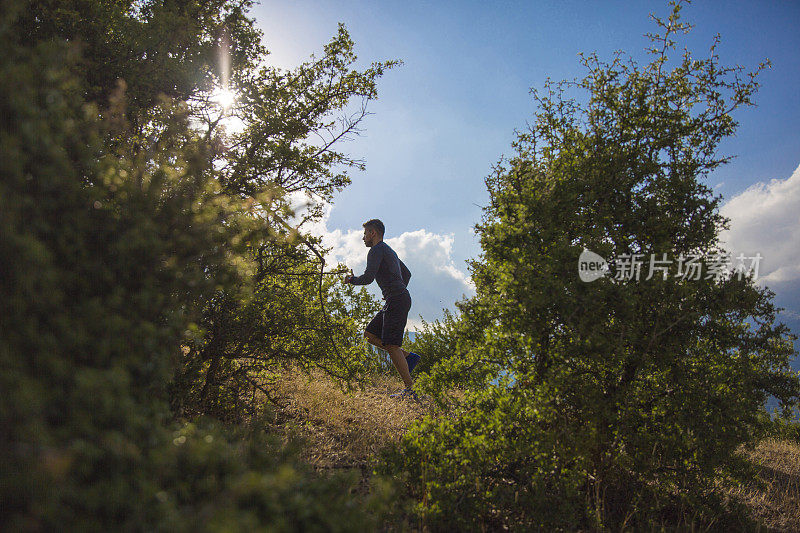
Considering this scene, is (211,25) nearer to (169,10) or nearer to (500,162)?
(169,10)

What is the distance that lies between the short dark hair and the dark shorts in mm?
1066

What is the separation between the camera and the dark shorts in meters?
5.86

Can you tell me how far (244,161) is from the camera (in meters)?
4.10

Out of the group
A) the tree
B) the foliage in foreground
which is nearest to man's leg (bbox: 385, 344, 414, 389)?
the tree

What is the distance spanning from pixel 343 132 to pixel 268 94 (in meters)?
0.94

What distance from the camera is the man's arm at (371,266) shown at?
5.43 meters

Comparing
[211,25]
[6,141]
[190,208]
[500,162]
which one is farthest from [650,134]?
[211,25]

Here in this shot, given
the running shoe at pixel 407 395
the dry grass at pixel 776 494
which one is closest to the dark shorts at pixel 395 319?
the running shoe at pixel 407 395

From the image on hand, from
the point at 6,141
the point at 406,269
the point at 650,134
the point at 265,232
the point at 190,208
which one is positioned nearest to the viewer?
the point at 6,141

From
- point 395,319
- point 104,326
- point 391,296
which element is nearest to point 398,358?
point 395,319

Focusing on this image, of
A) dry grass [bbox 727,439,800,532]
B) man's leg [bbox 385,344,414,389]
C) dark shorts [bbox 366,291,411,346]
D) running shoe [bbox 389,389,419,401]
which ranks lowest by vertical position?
dry grass [bbox 727,439,800,532]

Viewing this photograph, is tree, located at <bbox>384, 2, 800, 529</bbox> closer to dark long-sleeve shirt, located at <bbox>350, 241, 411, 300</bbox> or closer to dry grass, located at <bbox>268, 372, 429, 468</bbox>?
dry grass, located at <bbox>268, 372, 429, 468</bbox>

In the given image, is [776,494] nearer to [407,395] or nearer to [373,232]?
[407,395]

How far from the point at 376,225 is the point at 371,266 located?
32.1 inches
